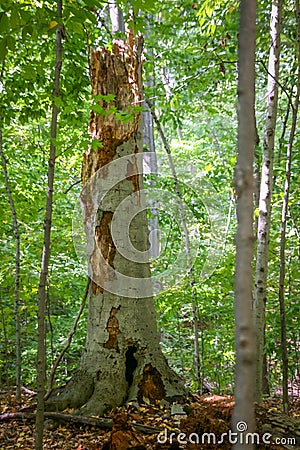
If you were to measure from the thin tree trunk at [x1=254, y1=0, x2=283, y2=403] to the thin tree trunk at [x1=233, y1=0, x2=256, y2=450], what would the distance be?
267cm

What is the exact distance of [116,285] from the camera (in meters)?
3.74

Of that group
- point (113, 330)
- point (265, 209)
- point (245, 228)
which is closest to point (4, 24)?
point (245, 228)

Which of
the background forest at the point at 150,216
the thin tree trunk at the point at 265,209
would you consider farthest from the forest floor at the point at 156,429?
the background forest at the point at 150,216

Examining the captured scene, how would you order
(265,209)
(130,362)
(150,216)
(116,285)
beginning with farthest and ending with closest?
1. (150,216)
2. (116,285)
3. (130,362)
4. (265,209)

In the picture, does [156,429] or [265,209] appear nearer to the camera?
[156,429]

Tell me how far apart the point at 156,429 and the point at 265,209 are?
1731 millimetres

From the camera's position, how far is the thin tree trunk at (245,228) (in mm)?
541

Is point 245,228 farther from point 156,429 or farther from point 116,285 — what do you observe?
point 116,285

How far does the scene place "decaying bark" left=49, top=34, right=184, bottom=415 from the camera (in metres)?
3.48

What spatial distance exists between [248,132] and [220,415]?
7.90ft

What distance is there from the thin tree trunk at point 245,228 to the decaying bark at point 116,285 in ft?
9.15

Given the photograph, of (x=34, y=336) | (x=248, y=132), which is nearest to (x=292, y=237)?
(x=34, y=336)

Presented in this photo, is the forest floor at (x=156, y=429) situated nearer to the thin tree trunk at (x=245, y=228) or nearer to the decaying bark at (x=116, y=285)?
the decaying bark at (x=116, y=285)

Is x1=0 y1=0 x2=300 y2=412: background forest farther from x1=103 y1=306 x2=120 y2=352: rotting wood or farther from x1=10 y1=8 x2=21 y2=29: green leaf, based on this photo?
x1=10 y1=8 x2=21 y2=29: green leaf
